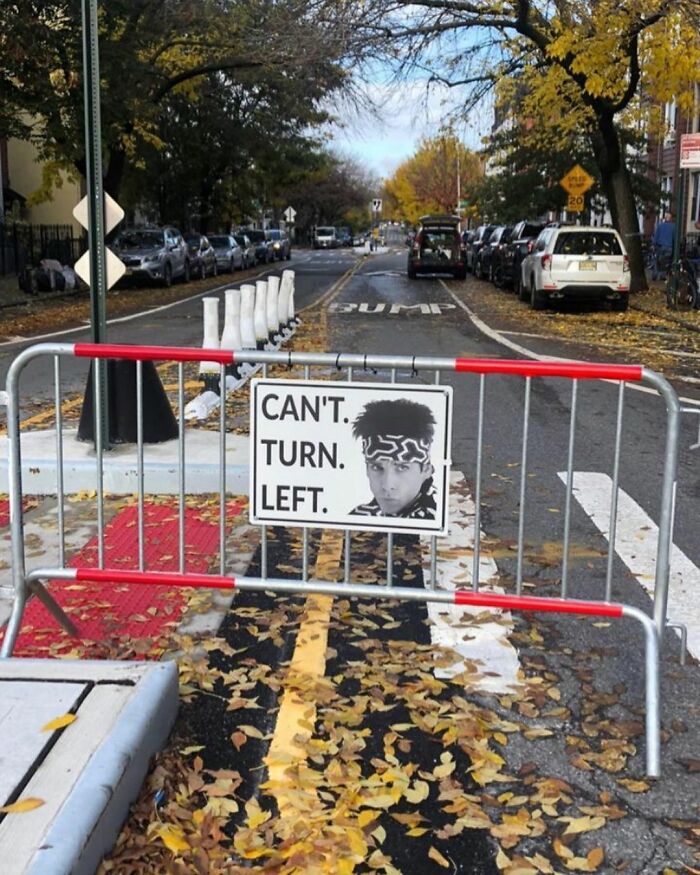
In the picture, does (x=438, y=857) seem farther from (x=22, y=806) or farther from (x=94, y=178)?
(x=94, y=178)

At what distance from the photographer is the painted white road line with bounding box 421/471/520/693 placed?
4.20 metres

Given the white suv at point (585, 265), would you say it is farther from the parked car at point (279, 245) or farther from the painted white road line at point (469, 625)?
the parked car at point (279, 245)

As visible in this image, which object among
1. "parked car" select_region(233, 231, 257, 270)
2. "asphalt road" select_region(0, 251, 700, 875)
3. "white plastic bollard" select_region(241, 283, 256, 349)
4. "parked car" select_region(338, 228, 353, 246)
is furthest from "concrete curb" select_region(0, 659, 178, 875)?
"parked car" select_region(338, 228, 353, 246)

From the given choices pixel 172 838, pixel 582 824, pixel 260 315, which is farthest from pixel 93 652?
pixel 260 315

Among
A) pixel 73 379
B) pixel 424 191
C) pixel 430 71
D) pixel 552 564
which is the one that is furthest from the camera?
pixel 424 191

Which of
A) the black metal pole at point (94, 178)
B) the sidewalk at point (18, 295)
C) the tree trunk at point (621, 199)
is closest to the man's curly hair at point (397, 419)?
the black metal pole at point (94, 178)

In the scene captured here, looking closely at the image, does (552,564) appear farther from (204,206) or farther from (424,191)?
(424,191)

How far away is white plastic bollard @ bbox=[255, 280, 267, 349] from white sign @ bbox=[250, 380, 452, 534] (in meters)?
9.24

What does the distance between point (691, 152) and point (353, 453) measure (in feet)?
54.6

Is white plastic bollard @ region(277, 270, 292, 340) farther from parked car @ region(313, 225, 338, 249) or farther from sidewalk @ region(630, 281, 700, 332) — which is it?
parked car @ region(313, 225, 338, 249)

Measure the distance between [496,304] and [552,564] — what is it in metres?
19.0

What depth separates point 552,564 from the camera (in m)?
5.54

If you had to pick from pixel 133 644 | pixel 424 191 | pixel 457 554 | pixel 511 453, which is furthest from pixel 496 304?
pixel 424 191

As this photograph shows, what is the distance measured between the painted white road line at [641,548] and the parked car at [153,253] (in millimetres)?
22790
